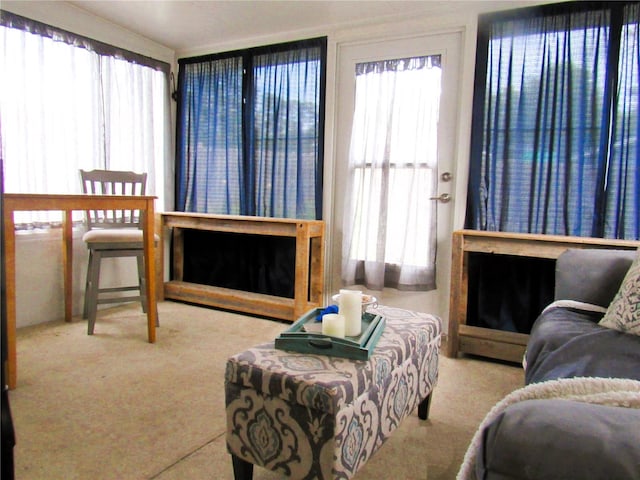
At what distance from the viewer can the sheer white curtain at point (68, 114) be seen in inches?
107

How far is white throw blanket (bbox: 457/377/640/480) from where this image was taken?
613 mm

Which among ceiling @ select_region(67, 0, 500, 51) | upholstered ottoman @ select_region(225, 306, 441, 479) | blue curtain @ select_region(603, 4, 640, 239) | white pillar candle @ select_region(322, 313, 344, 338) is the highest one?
ceiling @ select_region(67, 0, 500, 51)

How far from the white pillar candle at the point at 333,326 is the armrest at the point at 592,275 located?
1087 mm

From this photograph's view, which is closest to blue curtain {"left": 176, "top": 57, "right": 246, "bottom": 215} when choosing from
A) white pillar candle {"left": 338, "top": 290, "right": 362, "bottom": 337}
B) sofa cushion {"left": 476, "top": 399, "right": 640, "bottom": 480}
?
white pillar candle {"left": 338, "top": 290, "right": 362, "bottom": 337}

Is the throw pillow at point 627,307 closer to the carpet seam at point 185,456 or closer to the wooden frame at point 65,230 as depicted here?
the carpet seam at point 185,456

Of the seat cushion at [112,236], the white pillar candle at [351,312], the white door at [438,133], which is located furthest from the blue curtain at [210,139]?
the white pillar candle at [351,312]

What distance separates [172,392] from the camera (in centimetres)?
193

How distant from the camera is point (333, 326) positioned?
1306 mm

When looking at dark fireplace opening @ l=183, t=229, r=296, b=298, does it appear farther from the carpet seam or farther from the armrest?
the armrest

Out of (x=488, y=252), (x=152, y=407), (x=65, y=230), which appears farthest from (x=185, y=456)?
(x=65, y=230)

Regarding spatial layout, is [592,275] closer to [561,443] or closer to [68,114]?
[561,443]

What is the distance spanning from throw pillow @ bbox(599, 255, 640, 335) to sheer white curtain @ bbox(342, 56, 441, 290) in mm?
1331

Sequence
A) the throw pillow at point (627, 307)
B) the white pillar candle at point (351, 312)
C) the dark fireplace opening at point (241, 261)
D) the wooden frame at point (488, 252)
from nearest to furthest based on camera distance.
→ the white pillar candle at point (351, 312), the throw pillow at point (627, 307), the wooden frame at point (488, 252), the dark fireplace opening at point (241, 261)

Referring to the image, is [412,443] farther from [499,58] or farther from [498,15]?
[498,15]
